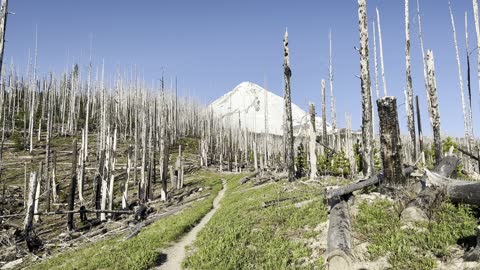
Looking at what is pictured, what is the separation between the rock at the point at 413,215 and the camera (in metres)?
10.2

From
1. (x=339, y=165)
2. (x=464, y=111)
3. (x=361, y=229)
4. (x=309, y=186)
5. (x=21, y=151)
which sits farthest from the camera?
(x=21, y=151)

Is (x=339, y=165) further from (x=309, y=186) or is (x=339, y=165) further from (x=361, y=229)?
(x=361, y=229)

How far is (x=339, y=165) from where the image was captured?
44.3 meters

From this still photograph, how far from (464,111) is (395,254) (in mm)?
31081

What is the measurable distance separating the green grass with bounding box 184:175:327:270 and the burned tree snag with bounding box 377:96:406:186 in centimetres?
277

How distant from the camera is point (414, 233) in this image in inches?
367

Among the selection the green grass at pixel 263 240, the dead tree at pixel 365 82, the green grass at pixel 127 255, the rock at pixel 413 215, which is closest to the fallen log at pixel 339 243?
the green grass at pixel 263 240

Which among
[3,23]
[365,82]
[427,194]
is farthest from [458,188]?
[3,23]

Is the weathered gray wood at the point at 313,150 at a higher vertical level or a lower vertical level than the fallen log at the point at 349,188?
higher

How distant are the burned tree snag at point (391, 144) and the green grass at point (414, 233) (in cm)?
126

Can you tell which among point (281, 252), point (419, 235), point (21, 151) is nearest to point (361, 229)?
point (419, 235)

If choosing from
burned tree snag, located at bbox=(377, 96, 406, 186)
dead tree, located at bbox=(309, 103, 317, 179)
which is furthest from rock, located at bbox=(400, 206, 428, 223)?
dead tree, located at bbox=(309, 103, 317, 179)

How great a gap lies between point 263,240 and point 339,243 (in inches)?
163

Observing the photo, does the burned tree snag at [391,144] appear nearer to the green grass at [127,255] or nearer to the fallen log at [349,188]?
the fallen log at [349,188]
